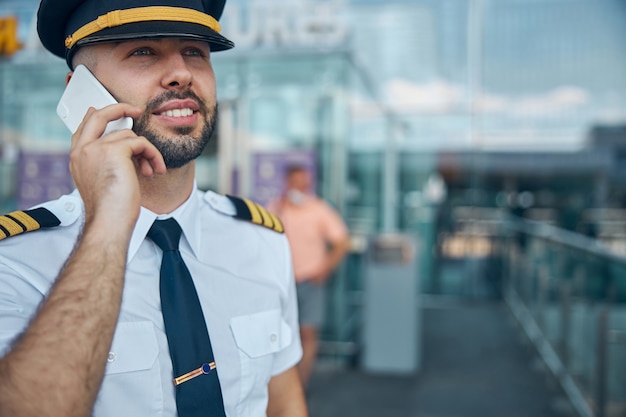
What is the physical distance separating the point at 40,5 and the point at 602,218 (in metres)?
8.51

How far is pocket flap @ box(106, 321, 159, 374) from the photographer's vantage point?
3.38 ft

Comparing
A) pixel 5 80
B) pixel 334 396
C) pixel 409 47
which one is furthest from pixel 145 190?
pixel 409 47

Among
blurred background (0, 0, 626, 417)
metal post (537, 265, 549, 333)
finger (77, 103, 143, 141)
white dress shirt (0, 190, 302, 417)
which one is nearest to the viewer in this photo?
finger (77, 103, 143, 141)

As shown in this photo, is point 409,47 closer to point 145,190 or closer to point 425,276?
point 425,276

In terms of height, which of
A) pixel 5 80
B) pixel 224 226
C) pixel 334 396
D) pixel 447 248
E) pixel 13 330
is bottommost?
pixel 334 396

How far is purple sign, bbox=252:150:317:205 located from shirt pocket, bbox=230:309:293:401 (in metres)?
4.08

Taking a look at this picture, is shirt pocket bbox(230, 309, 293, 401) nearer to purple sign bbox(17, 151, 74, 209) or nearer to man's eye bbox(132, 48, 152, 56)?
man's eye bbox(132, 48, 152, 56)

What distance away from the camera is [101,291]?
0.80m

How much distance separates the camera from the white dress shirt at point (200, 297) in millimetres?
1013

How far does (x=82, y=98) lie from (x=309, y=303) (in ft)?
11.4

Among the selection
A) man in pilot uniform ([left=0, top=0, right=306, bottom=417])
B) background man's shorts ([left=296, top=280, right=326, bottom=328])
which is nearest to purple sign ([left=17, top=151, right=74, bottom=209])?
background man's shorts ([left=296, top=280, right=326, bottom=328])

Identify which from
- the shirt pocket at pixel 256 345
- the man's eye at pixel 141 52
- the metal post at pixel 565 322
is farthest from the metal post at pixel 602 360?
the man's eye at pixel 141 52

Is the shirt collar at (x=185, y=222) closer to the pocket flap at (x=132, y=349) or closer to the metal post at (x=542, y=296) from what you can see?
the pocket flap at (x=132, y=349)

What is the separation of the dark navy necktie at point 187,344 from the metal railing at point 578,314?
9.51 ft
